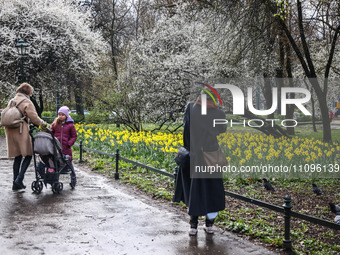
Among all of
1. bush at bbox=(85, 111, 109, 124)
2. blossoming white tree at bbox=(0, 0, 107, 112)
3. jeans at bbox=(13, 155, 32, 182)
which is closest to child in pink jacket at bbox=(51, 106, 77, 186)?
jeans at bbox=(13, 155, 32, 182)

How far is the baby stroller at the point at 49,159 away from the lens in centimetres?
730

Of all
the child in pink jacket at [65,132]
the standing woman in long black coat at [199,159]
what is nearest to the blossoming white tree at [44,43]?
the child in pink jacket at [65,132]

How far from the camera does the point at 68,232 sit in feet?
17.2

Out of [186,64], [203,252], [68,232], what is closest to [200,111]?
[203,252]

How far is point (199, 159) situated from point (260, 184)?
143 inches

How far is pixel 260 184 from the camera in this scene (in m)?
8.13

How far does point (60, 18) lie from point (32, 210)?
54.2ft

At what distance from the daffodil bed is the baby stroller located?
1628 mm

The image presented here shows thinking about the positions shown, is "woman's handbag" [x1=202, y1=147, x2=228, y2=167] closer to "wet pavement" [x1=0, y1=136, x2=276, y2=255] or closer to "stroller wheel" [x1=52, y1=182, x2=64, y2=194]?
"wet pavement" [x1=0, y1=136, x2=276, y2=255]

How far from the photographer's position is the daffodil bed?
5281 mm

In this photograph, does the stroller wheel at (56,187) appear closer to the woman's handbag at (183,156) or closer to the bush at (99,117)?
the woman's handbag at (183,156)

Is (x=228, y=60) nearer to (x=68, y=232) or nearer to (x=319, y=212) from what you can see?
(x=319, y=212)

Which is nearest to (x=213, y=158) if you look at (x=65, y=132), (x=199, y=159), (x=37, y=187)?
(x=199, y=159)

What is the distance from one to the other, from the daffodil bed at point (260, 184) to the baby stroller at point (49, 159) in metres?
1.63
